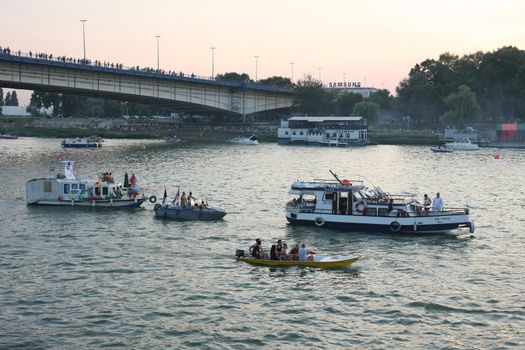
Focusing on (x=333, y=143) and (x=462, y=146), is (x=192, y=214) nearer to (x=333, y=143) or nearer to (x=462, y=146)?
(x=462, y=146)

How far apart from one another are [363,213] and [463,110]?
13478cm

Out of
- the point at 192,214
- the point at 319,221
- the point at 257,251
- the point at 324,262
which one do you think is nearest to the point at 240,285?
the point at 257,251

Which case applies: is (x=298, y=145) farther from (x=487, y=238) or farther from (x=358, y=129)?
(x=487, y=238)

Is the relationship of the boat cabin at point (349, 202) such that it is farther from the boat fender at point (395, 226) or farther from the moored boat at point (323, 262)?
the moored boat at point (323, 262)

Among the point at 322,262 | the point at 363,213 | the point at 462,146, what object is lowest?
the point at 322,262

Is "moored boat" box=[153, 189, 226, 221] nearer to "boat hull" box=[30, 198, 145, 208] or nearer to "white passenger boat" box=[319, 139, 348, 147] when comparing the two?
"boat hull" box=[30, 198, 145, 208]

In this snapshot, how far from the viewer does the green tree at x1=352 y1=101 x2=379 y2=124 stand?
195 metres

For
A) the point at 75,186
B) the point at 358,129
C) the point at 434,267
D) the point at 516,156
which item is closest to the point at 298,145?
the point at 358,129

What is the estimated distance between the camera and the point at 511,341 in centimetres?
2822

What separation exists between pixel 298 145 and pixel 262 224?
110 meters

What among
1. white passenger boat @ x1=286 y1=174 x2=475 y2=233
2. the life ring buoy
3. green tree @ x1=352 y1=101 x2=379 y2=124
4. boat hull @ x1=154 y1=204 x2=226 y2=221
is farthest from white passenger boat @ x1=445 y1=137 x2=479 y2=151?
the life ring buoy

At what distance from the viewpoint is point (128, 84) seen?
13238cm

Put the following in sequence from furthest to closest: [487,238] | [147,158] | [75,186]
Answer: [147,158], [75,186], [487,238]

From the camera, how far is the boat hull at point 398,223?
47453 mm
